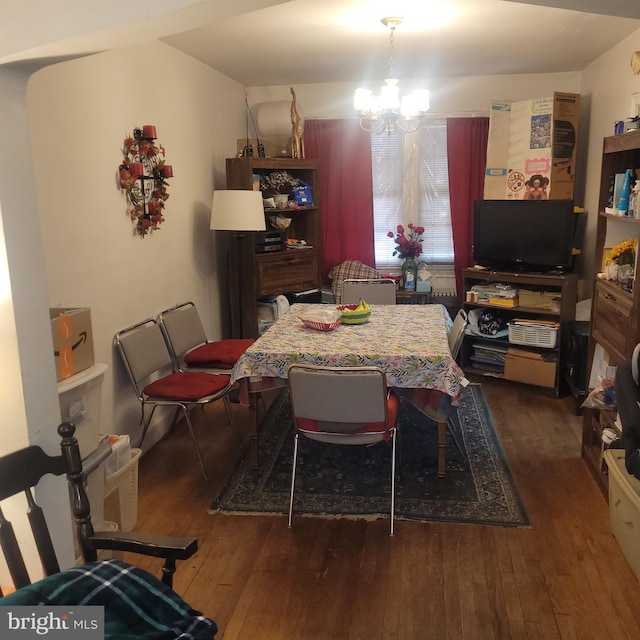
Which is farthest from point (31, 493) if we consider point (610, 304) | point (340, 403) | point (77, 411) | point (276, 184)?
point (276, 184)

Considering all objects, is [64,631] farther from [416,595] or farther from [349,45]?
[349,45]

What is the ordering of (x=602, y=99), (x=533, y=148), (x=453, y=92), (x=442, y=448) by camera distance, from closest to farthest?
1. (x=442, y=448)
2. (x=602, y=99)
3. (x=533, y=148)
4. (x=453, y=92)

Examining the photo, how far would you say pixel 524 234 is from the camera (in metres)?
4.79

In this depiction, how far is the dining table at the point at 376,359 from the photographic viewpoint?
2998mm

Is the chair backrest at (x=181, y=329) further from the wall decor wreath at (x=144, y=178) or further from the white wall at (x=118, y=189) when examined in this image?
the wall decor wreath at (x=144, y=178)

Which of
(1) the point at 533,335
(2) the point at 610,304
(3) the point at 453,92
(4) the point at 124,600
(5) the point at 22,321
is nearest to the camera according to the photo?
(4) the point at 124,600

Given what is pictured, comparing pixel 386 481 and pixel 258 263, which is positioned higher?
pixel 258 263

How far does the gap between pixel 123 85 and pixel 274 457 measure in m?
2.25

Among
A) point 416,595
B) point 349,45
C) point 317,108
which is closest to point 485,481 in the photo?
point 416,595

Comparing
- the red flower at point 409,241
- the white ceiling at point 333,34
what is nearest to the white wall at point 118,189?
the white ceiling at point 333,34

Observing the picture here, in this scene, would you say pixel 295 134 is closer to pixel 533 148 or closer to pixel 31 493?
pixel 533 148

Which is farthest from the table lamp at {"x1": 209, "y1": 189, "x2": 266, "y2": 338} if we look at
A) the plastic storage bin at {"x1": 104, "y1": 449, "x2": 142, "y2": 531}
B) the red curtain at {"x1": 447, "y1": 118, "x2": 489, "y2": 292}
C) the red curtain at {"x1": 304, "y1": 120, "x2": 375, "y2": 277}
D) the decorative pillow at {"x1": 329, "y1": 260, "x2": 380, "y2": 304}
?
the plastic storage bin at {"x1": 104, "y1": 449, "x2": 142, "y2": 531}

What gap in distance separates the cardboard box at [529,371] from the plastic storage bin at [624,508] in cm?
180

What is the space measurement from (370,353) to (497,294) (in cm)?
218
